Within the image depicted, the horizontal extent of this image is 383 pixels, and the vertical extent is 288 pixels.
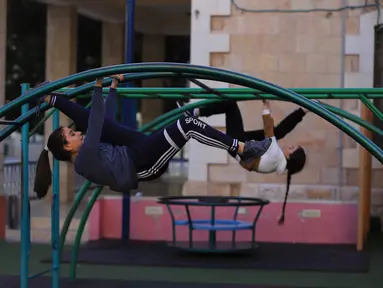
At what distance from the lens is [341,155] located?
10453mm

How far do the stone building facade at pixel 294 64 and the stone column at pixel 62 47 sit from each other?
3772 millimetres

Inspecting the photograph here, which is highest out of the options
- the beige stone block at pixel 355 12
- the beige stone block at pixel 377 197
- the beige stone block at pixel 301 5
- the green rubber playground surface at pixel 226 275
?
the beige stone block at pixel 301 5

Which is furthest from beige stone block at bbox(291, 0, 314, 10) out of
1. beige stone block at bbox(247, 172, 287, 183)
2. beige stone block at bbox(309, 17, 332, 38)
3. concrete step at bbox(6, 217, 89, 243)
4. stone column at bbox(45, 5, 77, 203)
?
stone column at bbox(45, 5, 77, 203)

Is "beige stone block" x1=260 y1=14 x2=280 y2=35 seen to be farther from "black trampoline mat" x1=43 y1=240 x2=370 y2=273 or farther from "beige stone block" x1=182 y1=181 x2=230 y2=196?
"black trampoline mat" x1=43 y1=240 x2=370 y2=273

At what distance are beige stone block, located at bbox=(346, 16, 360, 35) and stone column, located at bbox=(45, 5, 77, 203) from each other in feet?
17.9

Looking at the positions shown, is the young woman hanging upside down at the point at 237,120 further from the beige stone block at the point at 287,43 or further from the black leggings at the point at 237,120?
the beige stone block at the point at 287,43

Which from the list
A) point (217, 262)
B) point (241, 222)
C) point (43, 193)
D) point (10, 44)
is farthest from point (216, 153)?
point (10, 44)

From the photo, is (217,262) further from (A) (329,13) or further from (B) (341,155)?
(A) (329,13)

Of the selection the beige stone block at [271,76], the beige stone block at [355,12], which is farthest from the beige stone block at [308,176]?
the beige stone block at [355,12]

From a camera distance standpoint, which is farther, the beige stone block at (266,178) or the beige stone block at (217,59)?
the beige stone block at (217,59)

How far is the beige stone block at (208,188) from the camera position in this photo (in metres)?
10.6

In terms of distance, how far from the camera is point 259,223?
34.1 feet

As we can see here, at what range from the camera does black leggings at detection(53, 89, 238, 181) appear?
5.27 metres

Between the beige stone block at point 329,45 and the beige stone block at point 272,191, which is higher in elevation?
the beige stone block at point 329,45
